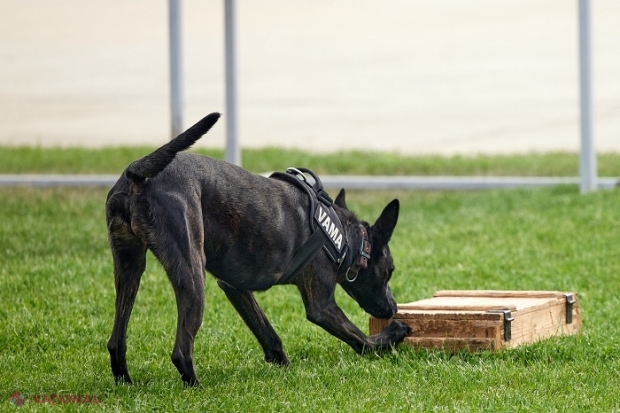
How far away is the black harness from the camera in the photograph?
5.96 metres

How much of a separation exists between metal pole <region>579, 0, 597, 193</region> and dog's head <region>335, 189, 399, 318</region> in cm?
765

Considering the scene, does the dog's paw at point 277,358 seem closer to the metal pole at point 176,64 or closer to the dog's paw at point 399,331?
the dog's paw at point 399,331

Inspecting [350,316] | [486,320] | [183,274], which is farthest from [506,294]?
[183,274]

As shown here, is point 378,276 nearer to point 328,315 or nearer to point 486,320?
point 328,315

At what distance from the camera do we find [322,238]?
6.00 m

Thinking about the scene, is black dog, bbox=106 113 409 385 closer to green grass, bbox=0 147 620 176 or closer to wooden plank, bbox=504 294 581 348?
wooden plank, bbox=504 294 581 348

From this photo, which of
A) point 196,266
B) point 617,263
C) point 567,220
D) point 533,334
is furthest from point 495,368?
point 567,220

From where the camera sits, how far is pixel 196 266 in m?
5.25

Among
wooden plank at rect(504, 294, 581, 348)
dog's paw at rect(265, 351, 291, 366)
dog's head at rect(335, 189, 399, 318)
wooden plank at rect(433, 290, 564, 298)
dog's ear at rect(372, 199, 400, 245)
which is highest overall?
dog's ear at rect(372, 199, 400, 245)

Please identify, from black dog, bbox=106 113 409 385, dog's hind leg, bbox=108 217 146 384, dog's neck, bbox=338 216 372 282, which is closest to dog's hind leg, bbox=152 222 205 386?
black dog, bbox=106 113 409 385

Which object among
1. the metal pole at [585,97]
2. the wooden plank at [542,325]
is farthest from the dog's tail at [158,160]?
the metal pole at [585,97]

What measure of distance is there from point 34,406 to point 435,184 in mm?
10501

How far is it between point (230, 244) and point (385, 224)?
1.21 metres

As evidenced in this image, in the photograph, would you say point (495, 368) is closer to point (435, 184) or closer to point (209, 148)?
point (435, 184)
